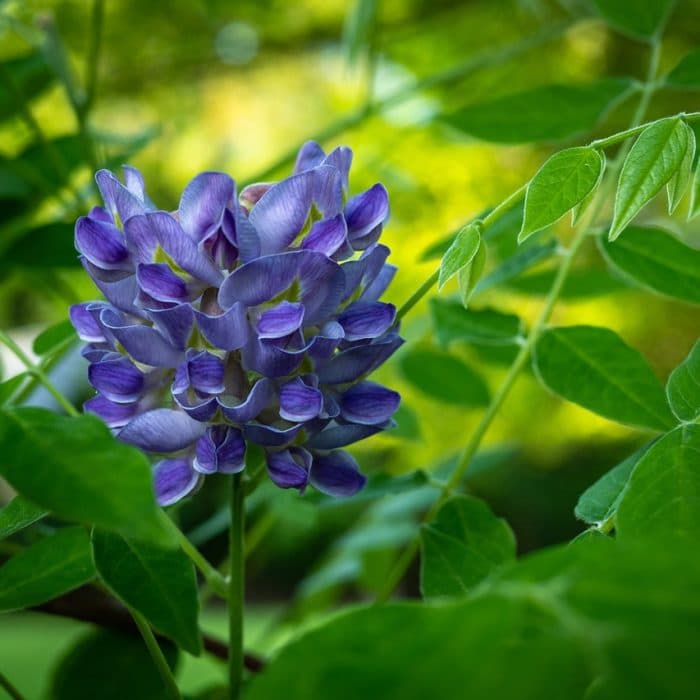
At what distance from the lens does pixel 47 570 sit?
1.14ft

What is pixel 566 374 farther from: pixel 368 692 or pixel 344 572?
pixel 344 572

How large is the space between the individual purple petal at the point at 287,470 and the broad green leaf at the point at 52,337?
15 centimetres

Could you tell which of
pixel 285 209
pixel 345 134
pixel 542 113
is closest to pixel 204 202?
pixel 285 209

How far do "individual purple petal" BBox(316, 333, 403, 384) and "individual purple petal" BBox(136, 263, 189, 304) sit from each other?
0.18ft

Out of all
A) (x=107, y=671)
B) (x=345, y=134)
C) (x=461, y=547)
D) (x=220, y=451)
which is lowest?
(x=345, y=134)

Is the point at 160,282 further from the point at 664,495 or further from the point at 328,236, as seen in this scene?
the point at 664,495

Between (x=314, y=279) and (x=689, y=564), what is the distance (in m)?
0.17

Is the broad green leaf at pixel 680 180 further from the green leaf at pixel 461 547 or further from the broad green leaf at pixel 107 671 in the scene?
the broad green leaf at pixel 107 671

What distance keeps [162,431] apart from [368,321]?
78 mm

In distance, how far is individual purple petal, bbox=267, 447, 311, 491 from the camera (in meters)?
0.33

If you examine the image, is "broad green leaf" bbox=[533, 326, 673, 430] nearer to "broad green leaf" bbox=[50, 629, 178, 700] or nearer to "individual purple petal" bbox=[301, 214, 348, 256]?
"individual purple petal" bbox=[301, 214, 348, 256]

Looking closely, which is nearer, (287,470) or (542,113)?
(287,470)

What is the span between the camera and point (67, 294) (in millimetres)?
681

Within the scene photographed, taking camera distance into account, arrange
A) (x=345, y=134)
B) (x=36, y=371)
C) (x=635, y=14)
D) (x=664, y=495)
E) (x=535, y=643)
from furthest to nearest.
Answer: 1. (x=345, y=134)
2. (x=635, y=14)
3. (x=36, y=371)
4. (x=664, y=495)
5. (x=535, y=643)
